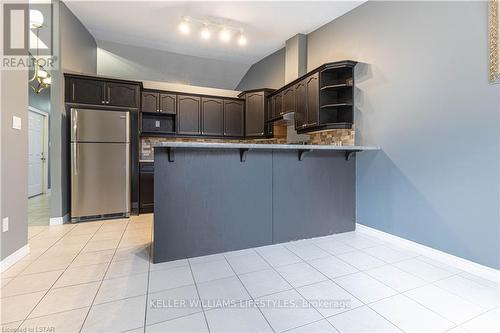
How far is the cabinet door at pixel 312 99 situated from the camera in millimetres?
3412

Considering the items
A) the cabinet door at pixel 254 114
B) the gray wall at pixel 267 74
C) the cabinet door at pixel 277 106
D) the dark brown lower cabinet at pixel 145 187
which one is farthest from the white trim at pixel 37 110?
the cabinet door at pixel 277 106

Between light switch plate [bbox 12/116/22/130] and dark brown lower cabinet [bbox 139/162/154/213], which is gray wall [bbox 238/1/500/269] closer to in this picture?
dark brown lower cabinet [bbox 139/162/154/213]

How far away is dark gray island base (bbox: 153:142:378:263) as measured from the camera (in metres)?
2.26

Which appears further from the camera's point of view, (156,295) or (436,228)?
(436,228)

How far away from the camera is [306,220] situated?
291cm

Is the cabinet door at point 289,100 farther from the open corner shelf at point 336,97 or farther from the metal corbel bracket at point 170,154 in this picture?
the metal corbel bracket at point 170,154

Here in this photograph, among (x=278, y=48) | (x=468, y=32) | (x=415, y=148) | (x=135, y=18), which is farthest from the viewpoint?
(x=278, y=48)

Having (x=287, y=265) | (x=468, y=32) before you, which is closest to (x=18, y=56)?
(x=287, y=265)

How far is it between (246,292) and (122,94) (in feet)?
11.9

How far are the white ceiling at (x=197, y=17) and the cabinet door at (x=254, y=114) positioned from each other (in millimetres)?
947

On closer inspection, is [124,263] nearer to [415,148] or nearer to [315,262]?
[315,262]

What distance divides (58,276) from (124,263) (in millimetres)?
479

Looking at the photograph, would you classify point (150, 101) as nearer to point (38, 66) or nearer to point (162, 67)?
point (162, 67)

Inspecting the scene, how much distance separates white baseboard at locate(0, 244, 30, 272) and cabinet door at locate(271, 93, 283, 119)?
12.6 feet
